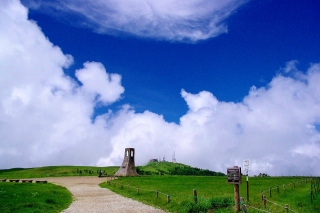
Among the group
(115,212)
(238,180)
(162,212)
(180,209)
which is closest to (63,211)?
(115,212)

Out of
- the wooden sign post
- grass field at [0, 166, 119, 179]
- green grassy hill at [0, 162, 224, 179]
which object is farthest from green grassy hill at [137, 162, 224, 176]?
the wooden sign post

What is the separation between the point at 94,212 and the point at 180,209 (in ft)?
21.0

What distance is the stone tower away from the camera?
76.2 m

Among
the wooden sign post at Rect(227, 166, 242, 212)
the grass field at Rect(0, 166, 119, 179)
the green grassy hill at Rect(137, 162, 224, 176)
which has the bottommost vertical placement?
the green grassy hill at Rect(137, 162, 224, 176)

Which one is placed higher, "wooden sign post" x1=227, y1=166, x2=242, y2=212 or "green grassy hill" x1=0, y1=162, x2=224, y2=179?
"wooden sign post" x1=227, y1=166, x2=242, y2=212

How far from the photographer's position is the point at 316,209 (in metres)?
23.7

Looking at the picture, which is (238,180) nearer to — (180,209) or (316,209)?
(180,209)

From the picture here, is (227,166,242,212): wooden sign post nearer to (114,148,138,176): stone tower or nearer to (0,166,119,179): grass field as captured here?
(114,148,138,176): stone tower

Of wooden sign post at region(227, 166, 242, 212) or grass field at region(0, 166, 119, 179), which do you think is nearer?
wooden sign post at region(227, 166, 242, 212)

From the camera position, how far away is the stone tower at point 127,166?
76250mm

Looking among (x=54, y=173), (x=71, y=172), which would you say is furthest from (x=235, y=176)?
(x=54, y=173)

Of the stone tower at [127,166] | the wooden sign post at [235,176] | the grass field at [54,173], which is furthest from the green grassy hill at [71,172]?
the wooden sign post at [235,176]

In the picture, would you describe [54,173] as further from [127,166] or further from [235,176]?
[235,176]

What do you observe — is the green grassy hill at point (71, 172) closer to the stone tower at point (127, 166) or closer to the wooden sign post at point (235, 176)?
the stone tower at point (127, 166)
